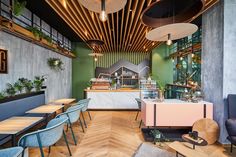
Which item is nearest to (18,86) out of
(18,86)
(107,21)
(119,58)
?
(18,86)

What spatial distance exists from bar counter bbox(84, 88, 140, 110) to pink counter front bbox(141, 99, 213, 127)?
3.66 m

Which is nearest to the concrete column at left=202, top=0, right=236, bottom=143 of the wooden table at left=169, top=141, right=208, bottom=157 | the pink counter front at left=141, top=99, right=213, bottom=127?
the pink counter front at left=141, top=99, right=213, bottom=127

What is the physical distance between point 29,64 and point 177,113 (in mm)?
4667

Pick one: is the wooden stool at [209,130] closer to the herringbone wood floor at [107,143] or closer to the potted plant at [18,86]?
the herringbone wood floor at [107,143]

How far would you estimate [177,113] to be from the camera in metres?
4.11

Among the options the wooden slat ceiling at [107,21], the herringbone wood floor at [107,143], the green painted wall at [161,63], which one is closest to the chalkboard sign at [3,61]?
the wooden slat ceiling at [107,21]

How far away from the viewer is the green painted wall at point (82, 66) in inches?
414

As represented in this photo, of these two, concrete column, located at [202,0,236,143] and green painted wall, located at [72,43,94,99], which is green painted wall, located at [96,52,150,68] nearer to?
green painted wall, located at [72,43,94,99]

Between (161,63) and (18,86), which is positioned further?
(161,63)

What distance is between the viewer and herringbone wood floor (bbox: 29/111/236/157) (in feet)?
11.4

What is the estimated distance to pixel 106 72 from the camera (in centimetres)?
1157

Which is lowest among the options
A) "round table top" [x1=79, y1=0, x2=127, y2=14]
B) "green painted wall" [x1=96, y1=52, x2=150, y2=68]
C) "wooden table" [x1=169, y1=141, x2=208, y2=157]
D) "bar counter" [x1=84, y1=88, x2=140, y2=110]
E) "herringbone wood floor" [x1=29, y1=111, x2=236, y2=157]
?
"herringbone wood floor" [x1=29, y1=111, x2=236, y2=157]

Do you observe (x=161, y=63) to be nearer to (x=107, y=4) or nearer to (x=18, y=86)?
(x=18, y=86)

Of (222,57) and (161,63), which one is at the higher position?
(161,63)
